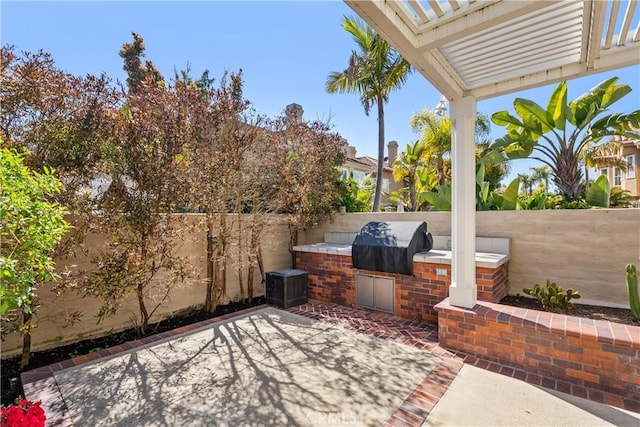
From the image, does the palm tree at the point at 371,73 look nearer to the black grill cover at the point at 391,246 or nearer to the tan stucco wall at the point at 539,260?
the black grill cover at the point at 391,246

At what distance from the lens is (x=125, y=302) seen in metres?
6.16

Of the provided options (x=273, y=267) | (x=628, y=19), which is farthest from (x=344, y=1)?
(x=273, y=267)

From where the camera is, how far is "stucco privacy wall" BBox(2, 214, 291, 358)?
518 centimetres

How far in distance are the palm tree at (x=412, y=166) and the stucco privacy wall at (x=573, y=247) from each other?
749 cm

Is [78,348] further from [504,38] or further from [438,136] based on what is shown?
[438,136]

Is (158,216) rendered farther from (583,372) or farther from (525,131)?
(525,131)

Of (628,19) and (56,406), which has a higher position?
(628,19)

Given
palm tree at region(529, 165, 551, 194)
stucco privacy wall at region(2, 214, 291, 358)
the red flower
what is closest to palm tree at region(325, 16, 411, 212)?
stucco privacy wall at region(2, 214, 291, 358)

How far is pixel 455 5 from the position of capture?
11.1 ft

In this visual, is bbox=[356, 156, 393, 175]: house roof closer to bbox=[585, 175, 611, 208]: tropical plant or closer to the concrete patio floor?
bbox=[585, 175, 611, 208]: tropical plant

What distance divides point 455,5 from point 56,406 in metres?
6.73

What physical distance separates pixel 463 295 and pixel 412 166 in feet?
36.2

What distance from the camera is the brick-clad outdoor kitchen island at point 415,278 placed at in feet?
19.5

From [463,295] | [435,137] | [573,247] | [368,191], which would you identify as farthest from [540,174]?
[463,295]
